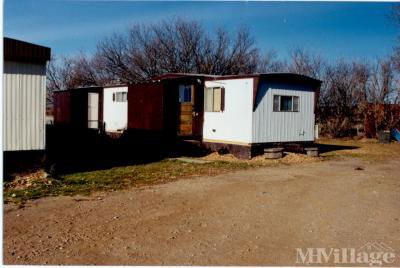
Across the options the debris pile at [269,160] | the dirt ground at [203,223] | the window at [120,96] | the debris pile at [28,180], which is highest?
the window at [120,96]

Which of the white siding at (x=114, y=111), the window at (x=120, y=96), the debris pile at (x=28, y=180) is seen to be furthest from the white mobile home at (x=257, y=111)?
the debris pile at (x=28, y=180)

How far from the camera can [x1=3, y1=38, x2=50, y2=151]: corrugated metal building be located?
8.77m

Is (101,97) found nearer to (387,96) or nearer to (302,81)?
(302,81)

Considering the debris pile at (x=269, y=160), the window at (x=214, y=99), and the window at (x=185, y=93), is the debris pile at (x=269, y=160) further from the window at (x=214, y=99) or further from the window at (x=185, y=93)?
the window at (x=185, y=93)

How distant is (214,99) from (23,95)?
713cm

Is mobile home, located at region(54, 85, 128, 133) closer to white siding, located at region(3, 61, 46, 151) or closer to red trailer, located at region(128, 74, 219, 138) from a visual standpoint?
red trailer, located at region(128, 74, 219, 138)

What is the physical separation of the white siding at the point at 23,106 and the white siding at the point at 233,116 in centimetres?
645

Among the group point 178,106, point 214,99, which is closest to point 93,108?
point 178,106

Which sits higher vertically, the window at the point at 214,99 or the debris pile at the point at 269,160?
the window at the point at 214,99

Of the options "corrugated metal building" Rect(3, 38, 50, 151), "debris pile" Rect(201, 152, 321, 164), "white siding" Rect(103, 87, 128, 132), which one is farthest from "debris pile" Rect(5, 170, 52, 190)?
"white siding" Rect(103, 87, 128, 132)

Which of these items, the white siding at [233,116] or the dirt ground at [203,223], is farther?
the white siding at [233,116]

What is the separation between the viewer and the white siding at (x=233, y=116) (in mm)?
13422

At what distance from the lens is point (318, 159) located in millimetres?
13836

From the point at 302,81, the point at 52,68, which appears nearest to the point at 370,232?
the point at 302,81
